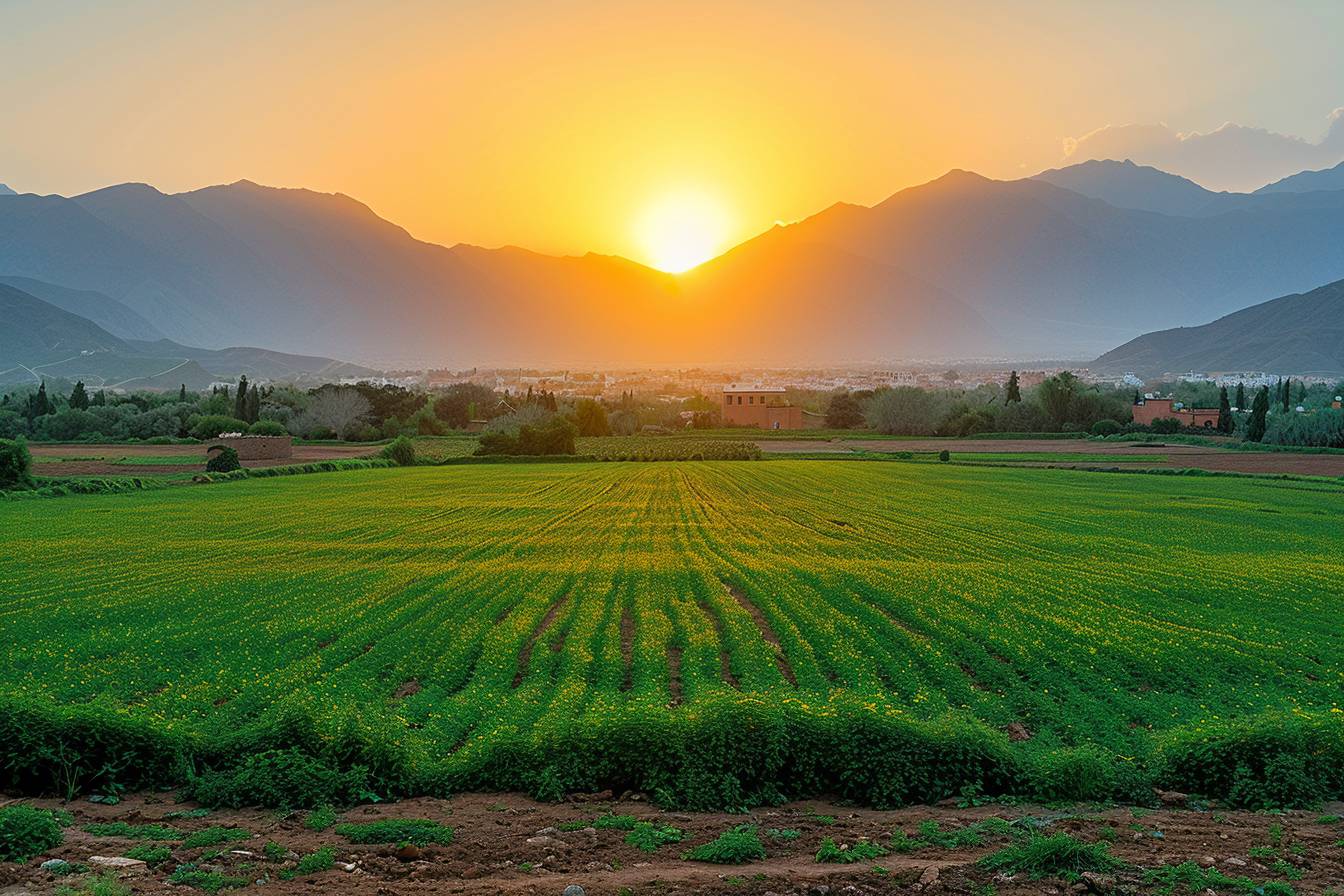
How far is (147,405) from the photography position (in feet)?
399

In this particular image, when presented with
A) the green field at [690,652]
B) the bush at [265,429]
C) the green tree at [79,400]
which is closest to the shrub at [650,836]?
the green field at [690,652]

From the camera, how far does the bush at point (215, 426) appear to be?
337 ft

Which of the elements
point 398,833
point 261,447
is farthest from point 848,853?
point 261,447

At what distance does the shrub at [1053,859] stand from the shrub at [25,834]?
8978 millimetres

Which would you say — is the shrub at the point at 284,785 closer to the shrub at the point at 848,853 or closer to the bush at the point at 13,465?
the shrub at the point at 848,853

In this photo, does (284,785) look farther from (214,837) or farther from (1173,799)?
(1173,799)

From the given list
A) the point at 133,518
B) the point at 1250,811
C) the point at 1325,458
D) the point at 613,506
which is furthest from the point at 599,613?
the point at 1325,458

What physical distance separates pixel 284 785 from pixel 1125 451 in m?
92.1

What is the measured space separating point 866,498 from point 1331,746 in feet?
133

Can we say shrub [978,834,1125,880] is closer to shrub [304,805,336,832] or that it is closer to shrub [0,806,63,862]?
shrub [304,805,336,832]

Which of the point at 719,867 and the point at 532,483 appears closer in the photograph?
the point at 719,867

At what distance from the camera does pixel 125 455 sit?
8569cm

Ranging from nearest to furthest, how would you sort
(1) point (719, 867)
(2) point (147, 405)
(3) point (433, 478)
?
1. (1) point (719, 867)
2. (3) point (433, 478)
3. (2) point (147, 405)

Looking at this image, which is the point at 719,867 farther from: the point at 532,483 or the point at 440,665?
the point at 532,483
